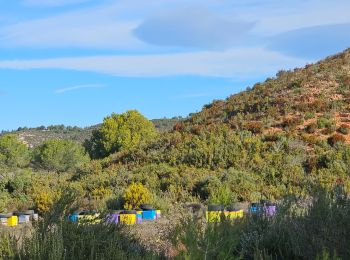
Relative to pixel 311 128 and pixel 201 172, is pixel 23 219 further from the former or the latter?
pixel 311 128

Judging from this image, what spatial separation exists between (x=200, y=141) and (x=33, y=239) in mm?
20528

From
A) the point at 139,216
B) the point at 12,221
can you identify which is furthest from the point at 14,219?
the point at 139,216

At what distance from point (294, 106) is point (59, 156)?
28.6 m

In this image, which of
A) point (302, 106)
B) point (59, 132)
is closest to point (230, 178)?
point (302, 106)

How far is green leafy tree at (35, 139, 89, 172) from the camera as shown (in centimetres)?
5112

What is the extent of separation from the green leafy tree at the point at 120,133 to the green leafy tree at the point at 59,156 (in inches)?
66.0

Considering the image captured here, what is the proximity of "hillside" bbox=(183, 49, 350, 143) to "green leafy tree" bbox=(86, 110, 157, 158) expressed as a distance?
1379 cm

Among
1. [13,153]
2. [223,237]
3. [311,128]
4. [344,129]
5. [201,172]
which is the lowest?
[223,237]

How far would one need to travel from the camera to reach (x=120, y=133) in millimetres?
49844

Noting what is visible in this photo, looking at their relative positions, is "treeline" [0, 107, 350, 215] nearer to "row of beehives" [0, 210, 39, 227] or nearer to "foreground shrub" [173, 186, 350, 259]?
"row of beehives" [0, 210, 39, 227]

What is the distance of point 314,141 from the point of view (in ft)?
81.7

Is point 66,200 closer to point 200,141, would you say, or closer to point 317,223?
point 317,223

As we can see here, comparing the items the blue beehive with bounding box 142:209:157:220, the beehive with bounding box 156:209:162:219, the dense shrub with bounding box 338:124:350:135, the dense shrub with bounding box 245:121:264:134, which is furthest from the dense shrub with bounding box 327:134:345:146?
the blue beehive with bounding box 142:209:157:220

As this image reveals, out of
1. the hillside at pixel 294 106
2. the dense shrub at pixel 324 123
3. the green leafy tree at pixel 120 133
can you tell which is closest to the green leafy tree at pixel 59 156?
the green leafy tree at pixel 120 133
